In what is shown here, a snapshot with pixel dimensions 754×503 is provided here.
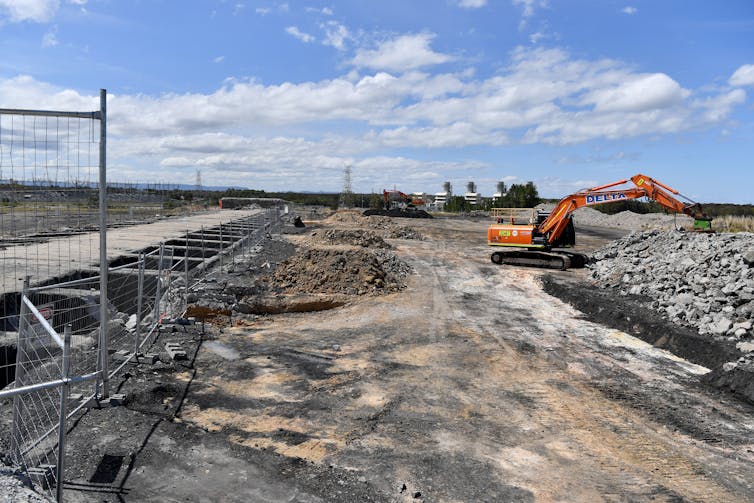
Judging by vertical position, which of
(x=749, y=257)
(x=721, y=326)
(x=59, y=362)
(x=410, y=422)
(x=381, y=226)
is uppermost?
(x=749, y=257)

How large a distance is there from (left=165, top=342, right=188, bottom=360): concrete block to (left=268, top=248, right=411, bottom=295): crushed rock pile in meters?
5.84

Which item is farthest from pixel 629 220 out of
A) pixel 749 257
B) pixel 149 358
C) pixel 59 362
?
pixel 59 362

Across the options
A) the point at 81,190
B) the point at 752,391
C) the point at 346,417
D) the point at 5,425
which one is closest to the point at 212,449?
the point at 346,417

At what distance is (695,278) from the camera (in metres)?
12.9

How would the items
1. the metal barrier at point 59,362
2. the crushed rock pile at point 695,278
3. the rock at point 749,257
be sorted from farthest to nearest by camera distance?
1. the rock at point 749,257
2. the crushed rock pile at point 695,278
3. the metal barrier at point 59,362

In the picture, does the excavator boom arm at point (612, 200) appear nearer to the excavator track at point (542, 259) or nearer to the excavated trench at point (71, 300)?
the excavator track at point (542, 259)

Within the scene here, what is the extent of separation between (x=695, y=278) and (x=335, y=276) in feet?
31.6

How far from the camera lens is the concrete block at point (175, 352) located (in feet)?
26.8

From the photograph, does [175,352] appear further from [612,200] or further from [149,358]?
[612,200]

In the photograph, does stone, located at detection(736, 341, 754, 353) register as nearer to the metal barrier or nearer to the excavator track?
the metal barrier

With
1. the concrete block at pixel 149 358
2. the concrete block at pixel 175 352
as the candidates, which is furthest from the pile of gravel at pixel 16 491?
the concrete block at pixel 175 352

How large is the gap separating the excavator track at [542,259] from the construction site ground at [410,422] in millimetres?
9467

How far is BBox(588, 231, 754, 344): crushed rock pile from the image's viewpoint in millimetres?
10672

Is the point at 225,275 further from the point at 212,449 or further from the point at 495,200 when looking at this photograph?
A: the point at 495,200
